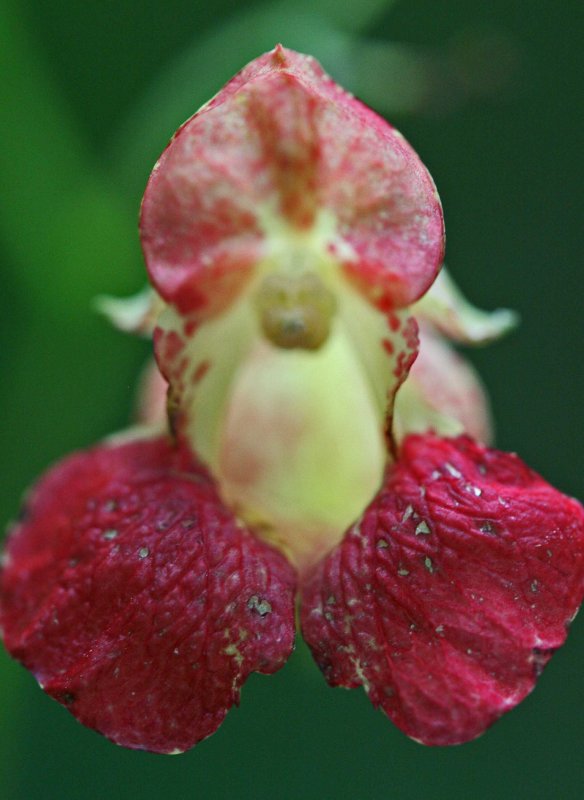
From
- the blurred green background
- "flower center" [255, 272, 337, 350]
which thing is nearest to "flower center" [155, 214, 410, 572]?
"flower center" [255, 272, 337, 350]

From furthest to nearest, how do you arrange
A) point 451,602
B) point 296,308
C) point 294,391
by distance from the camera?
point 294,391 < point 296,308 < point 451,602

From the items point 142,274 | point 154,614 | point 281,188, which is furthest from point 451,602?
point 142,274

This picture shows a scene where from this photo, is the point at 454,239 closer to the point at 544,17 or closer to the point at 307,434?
the point at 544,17

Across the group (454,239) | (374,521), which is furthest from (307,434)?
(454,239)

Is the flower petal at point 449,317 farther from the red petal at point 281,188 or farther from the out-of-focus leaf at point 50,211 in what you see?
the out-of-focus leaf at point 50,211

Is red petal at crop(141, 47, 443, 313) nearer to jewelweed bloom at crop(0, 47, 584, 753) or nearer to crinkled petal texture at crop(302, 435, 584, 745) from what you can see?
jewelweed bloom at crop(0, 47, 584, 753)

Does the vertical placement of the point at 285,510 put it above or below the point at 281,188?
below

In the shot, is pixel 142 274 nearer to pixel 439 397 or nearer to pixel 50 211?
pixel 50 211
